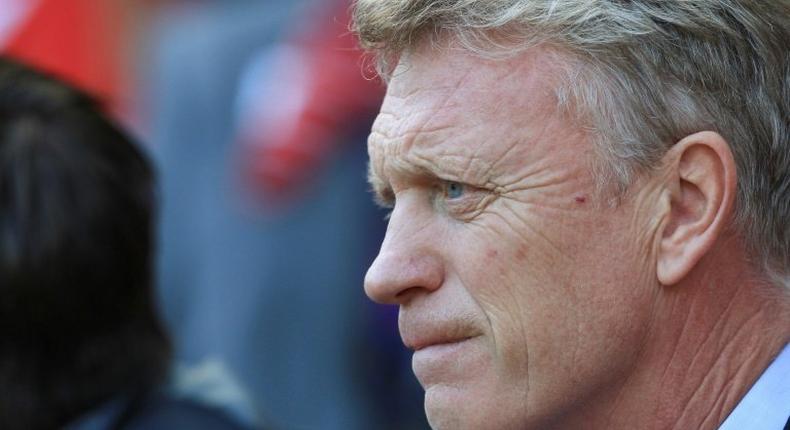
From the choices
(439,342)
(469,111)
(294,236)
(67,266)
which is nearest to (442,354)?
(439,342)

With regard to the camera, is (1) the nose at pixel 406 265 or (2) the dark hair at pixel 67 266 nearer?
(1) the nose at pixel 406 265

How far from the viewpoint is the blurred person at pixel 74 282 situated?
334cm

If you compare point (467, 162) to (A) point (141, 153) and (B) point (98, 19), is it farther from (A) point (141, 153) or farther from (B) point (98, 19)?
(B) point (98, 19)

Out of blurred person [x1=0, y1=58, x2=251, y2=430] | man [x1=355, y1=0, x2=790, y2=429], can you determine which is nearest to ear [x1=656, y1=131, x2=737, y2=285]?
man [x1=355, y1=0, x2=790, y2=429]

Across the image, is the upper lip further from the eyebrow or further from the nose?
the eyebrow

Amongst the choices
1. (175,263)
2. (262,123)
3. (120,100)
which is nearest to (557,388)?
(262,123)

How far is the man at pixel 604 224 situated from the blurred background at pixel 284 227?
2340mm

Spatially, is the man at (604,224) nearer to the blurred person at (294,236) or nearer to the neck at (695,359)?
the neck at (695,359)

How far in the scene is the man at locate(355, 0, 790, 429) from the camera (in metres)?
2.24

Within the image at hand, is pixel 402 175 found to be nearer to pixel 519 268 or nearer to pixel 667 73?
pixel 519 268

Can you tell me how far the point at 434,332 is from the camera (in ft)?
7.54

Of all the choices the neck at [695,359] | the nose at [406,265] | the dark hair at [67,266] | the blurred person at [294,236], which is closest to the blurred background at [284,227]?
the blurred person at [294,236]

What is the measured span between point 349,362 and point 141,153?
149 cm

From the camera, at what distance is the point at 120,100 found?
6.89 metres
